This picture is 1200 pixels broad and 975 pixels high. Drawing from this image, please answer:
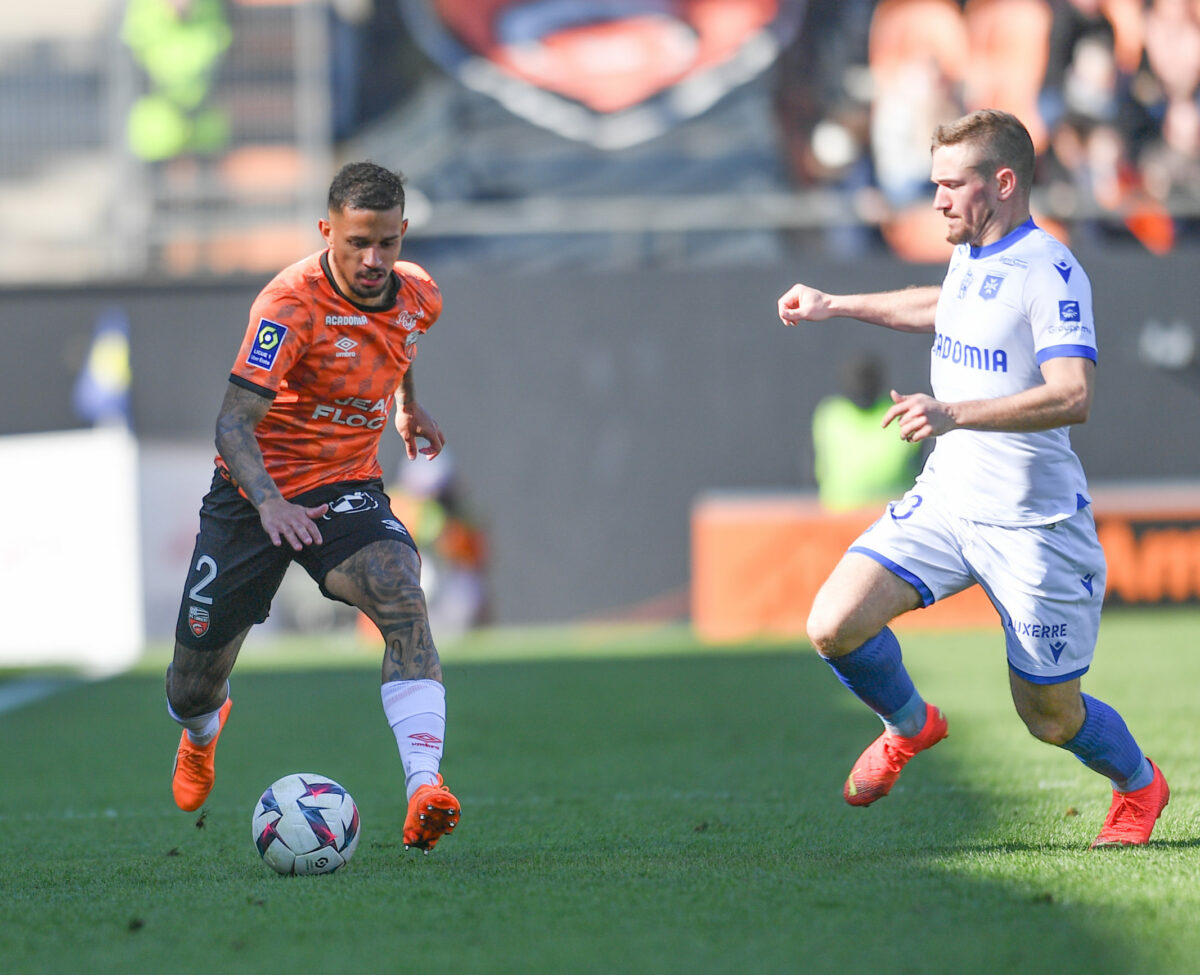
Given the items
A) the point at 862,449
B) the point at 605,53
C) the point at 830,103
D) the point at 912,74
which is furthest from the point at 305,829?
the point at 605,53

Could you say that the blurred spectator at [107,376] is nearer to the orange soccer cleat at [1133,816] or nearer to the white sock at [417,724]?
the white sock at [417,724]

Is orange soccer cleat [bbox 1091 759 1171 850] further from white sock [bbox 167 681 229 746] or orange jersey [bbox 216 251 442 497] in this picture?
white sock [bbox 167 681 229 746]

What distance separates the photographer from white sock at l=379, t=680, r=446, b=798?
452 cm

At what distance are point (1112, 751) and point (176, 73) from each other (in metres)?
14.4

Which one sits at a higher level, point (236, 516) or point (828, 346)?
point (236, 516)

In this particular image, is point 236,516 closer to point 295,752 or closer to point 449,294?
point 295,752

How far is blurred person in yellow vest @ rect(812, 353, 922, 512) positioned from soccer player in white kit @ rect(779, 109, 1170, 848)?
22.0 ft

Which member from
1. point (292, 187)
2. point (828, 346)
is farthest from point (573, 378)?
point (292, 187)

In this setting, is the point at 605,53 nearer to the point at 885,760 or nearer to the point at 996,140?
the point at 996,140

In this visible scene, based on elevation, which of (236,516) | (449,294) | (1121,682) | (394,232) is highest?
(394,232)

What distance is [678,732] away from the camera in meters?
7.99

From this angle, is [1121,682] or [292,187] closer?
[1121,682]

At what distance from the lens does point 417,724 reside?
466cm

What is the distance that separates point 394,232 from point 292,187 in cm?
1226
